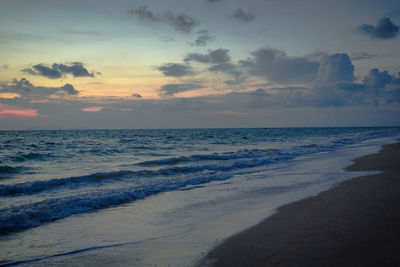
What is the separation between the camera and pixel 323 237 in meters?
4.32

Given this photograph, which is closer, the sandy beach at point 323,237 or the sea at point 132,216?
the sandy beach at point 323,237

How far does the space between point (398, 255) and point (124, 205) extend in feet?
20.4

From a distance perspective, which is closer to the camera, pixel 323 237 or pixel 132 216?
pixel 323 237

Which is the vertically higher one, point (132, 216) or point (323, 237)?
point (323, 237)

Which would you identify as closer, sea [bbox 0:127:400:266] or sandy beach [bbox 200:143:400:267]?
sandy beach [bbox 200:143:400:267]

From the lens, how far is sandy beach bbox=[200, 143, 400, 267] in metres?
3.57

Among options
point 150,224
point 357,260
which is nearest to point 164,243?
point 150,224

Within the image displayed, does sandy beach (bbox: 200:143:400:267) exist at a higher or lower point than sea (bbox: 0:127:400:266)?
higher

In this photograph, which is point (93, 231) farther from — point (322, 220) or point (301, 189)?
point (301, 189)

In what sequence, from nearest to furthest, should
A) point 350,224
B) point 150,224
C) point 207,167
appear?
point 350,224 → point 150,224 → point 207,167

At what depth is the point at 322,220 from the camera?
5.28m

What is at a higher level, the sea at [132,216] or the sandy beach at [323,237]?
the sandy beach at [323,237]

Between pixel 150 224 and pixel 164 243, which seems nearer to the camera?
pixel 164 243

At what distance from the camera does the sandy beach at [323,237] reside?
3568 millimetres
